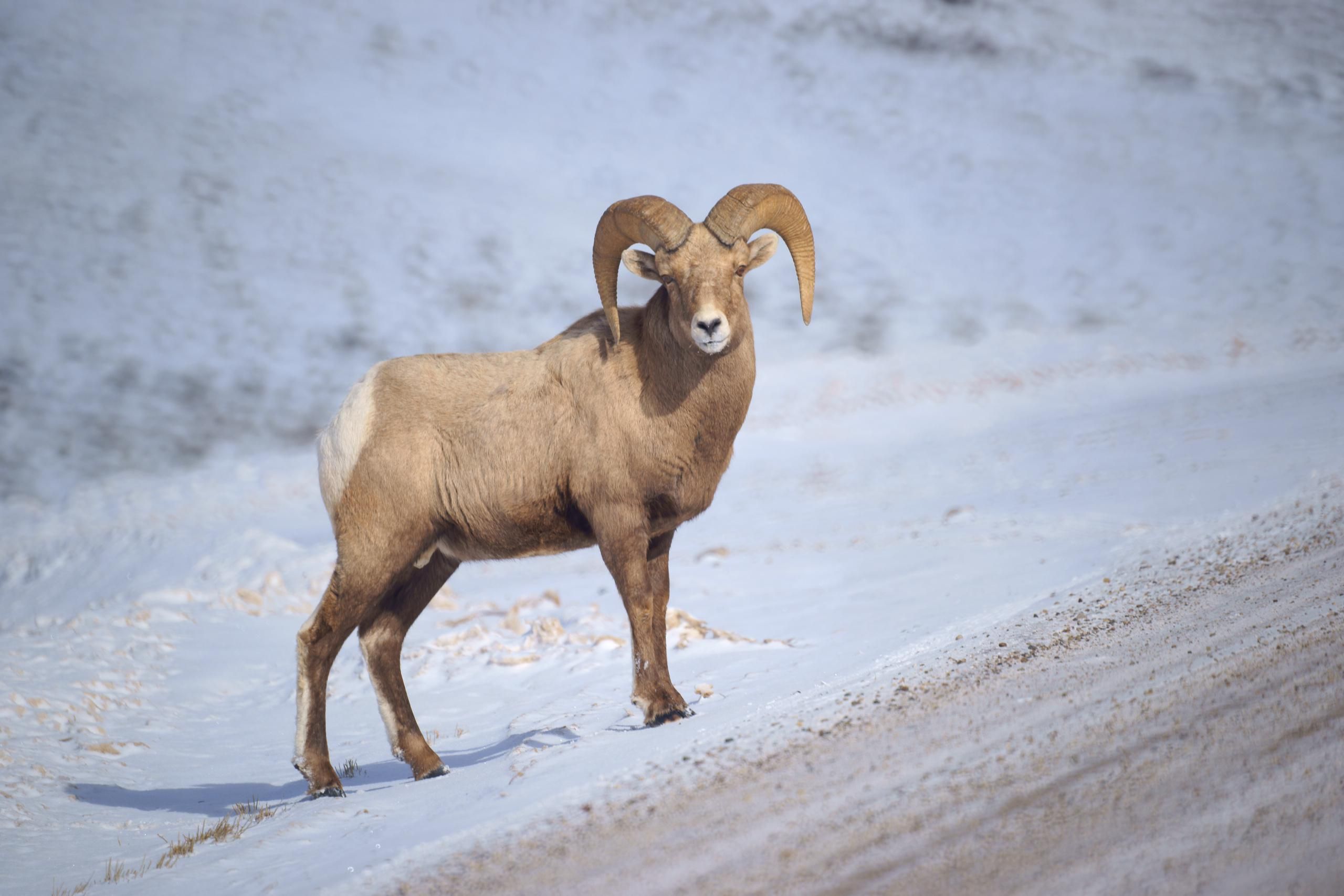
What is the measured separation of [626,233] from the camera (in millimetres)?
7336

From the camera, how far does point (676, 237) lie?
275 inches

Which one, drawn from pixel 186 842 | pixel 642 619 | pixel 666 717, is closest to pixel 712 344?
pixel 642 619

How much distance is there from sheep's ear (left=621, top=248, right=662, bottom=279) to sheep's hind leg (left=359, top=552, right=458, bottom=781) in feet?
8.13

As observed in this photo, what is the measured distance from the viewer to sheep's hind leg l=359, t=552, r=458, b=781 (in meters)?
7.25

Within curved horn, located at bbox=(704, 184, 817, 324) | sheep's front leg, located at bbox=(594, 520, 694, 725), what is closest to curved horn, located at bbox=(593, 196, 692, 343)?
curved horn, located at bbox=(704, 184, 817, 324)

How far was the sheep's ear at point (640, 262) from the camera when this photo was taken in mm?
7242

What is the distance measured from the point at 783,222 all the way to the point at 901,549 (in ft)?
23.0

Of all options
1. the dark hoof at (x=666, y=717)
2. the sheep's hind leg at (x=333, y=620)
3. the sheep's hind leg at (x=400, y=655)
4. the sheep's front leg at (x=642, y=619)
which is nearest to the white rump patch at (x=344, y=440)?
the sheep's hind leg at (x=333, y=620)

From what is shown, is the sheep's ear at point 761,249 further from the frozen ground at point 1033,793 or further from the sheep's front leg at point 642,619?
the frozen ground at point 1033,793

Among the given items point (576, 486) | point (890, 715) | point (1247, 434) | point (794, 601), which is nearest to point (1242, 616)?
point (890, 715)

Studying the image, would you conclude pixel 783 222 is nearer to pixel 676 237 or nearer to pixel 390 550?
pixel 676 237

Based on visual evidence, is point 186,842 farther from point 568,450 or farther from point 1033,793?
point 1033,793

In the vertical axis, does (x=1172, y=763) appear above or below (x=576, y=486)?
below

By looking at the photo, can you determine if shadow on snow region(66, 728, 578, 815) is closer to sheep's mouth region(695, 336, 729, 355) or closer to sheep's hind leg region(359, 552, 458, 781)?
sheep's hind leg region(359, 552, 458, 781)
